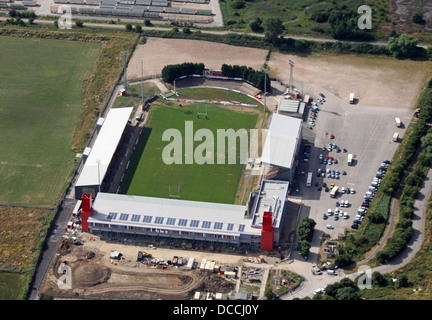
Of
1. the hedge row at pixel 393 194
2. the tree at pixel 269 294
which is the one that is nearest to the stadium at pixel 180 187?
the tree at pixel 269 294

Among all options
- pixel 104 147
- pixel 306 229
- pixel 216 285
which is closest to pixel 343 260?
pixel 306 229

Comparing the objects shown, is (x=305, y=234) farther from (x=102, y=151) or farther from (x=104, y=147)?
(x=104, y=147)

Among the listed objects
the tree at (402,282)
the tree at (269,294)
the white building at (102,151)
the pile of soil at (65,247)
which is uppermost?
the white building at (102,151)

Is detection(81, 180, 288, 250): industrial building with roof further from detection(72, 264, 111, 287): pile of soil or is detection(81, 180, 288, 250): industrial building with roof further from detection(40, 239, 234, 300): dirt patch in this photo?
detection(72, 264, 111, 287): pile of soil

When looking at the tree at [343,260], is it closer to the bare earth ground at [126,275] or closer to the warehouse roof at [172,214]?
the warehouse roof at [172,214]

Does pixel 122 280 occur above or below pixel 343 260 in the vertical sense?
below

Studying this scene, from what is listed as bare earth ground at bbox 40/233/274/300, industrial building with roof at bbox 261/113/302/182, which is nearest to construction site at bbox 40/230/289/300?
bare earth ground at bbox 40/233/274/300

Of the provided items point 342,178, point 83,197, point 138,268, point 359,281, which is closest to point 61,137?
point 83,197

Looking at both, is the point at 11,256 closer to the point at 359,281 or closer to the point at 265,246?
the point at 265,246
